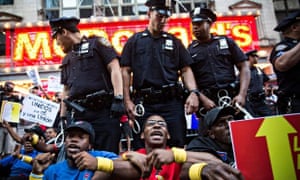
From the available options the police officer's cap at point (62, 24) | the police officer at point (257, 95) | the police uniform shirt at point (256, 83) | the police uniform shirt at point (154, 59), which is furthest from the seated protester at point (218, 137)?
the police uniform shirt at point (256, 83)

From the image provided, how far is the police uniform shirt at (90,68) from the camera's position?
3.39 meters

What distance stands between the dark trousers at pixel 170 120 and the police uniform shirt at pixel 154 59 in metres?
0.24

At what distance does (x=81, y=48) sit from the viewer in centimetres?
354

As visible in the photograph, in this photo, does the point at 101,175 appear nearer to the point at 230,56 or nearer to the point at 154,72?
the point at 154,72

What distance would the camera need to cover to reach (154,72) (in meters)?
3.44

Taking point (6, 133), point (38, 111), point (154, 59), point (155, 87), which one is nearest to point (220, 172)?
point (155, 87)

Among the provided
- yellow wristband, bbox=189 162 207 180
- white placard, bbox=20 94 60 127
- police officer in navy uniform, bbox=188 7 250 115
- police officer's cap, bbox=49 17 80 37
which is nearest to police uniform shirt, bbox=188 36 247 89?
police officer in navy uniform, bbox=188 7 250 115

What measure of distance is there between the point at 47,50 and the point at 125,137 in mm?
5946

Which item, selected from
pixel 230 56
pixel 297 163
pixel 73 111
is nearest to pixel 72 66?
pixel 73 111

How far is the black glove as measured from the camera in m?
3.10

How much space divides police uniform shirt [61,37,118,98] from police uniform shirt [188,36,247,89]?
40.1 inches

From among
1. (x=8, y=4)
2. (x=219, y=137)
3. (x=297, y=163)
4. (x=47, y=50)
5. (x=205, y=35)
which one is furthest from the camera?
(x=8, y=4)

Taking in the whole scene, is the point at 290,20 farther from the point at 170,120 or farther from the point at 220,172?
the point at 220,172

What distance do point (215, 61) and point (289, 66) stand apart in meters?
0.88
